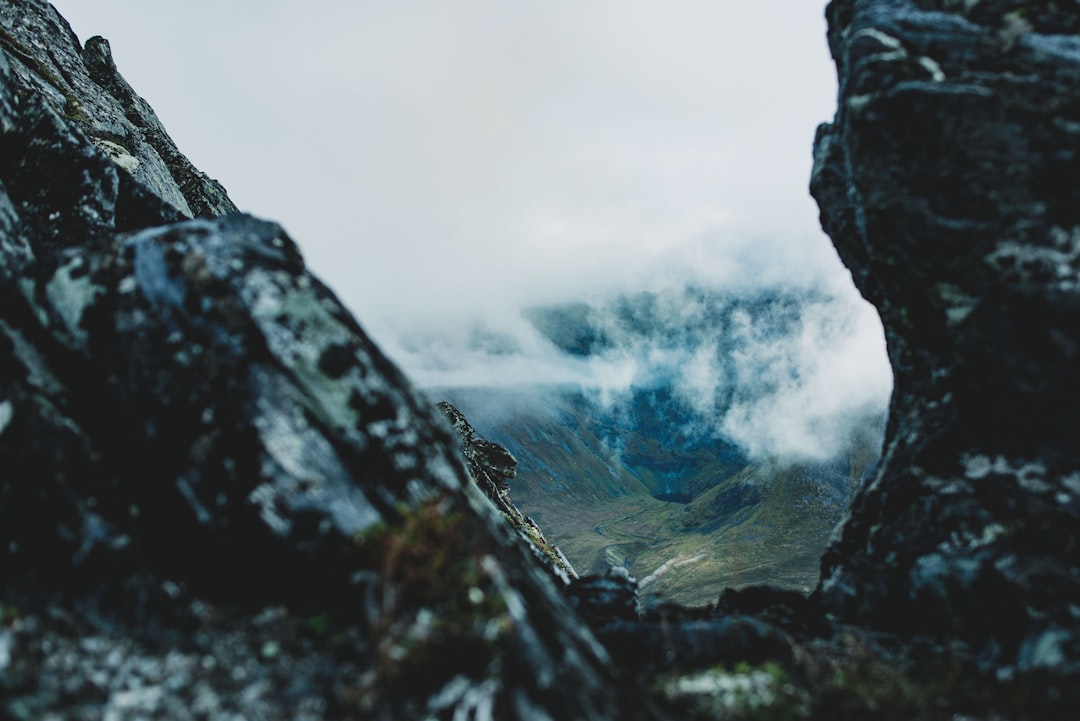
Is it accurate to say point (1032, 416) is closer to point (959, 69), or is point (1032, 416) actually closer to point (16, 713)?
point (959, 69)

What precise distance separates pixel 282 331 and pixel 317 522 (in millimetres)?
5246

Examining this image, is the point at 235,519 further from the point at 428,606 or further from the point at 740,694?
the point at 740,694

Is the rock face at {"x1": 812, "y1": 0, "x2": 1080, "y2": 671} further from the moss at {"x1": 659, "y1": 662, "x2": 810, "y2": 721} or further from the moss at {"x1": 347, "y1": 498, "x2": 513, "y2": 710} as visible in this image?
the moss at {"x1": 347, "y1": 498, "x2": 513, "y2": 710}

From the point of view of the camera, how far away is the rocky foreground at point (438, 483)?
11094 mm

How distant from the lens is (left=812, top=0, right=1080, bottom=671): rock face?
727 inches

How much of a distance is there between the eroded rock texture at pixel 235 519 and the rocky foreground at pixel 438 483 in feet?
0.23

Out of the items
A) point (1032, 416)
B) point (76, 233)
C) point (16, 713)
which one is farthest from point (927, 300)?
point (76, 233)

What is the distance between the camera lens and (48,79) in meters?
39.1

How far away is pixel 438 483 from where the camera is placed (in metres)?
14.6

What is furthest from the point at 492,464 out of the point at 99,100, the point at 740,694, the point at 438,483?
the point at 740,694

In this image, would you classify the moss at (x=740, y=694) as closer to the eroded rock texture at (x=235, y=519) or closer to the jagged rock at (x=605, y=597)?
the eroded rock texture at (x=235, y=519)

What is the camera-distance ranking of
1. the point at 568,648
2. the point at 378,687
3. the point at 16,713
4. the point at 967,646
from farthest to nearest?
the point at 967,646
the point at 568,648
the point at 378,687
the point at 16,713

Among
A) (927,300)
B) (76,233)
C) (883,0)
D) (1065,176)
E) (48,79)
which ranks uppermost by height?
(48,79)

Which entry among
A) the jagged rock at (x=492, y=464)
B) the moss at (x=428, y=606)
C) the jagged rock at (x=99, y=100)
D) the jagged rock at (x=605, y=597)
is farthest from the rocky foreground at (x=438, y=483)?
the jagged rock at (x=492, y=464)
